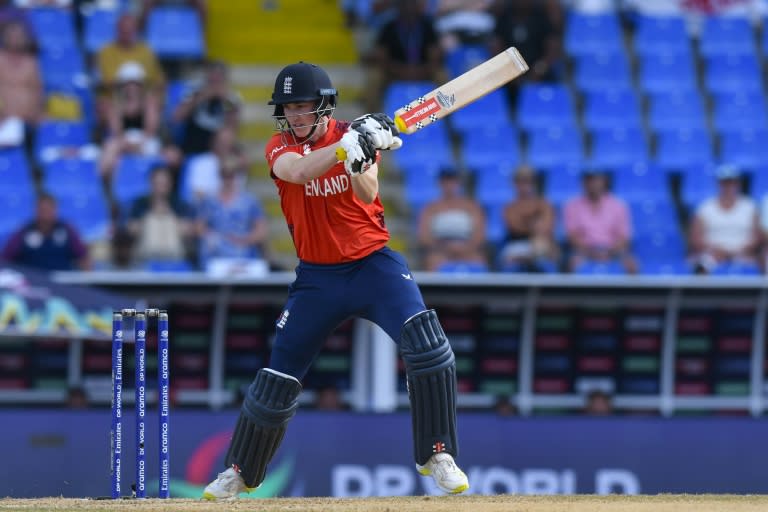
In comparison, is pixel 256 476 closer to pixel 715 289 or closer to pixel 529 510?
pixel 529 510

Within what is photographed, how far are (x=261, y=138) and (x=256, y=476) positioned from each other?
25.9 feet

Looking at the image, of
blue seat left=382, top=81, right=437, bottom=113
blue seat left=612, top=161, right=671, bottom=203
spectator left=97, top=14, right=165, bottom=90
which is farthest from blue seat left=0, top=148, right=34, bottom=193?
blue seat left=612, top=161, right=671, bottom=203

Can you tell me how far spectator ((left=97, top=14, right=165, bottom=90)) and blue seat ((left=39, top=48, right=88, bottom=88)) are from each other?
0.19 m

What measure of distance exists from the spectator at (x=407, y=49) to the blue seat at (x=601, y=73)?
1.41m

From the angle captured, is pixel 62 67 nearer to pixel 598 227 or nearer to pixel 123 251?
pixel 123 251

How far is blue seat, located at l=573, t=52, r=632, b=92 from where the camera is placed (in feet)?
52.9

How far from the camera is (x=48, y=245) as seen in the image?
13.1 metres

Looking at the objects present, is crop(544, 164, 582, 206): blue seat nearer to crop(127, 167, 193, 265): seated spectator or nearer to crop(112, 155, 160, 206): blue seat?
crop(127, 167, 193, 265): seated spectator

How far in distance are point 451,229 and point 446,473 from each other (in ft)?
20.6

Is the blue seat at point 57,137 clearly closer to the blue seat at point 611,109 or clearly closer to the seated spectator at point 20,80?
the seated spectator at point 20,80

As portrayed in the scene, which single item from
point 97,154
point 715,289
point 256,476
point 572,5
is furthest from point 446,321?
point 256,476

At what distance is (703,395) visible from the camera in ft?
47.7

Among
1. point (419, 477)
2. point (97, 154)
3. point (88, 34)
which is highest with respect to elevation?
point (88, 34)

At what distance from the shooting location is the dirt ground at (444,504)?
7.69m
